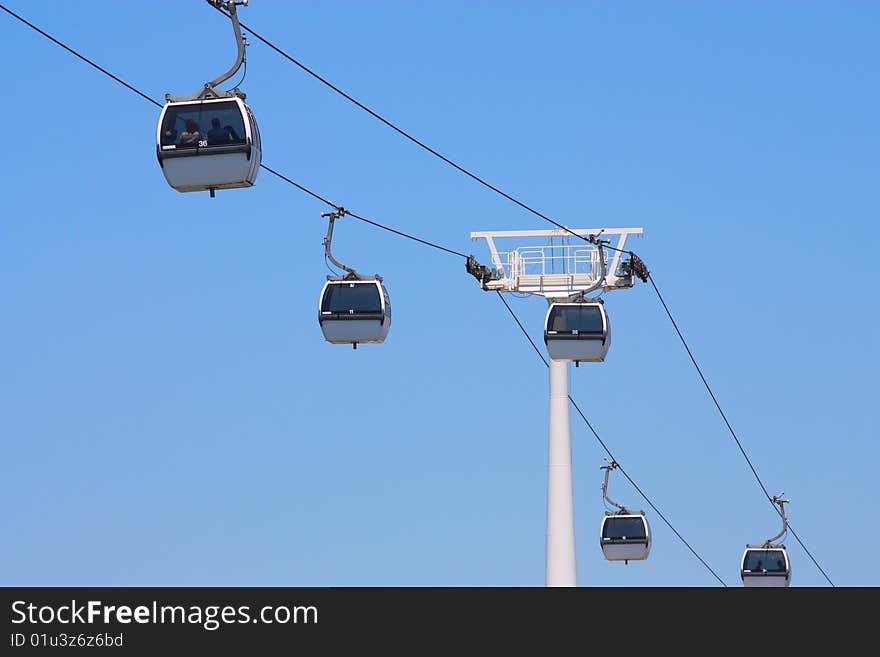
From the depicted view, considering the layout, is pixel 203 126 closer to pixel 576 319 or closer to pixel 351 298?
pixel 351 298

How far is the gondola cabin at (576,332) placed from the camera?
33.7 meters

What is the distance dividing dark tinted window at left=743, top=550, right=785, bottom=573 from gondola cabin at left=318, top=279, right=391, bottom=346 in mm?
25899

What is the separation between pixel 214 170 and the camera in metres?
19.2

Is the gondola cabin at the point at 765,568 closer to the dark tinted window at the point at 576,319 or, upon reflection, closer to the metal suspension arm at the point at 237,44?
the dark tinted window at the point at 576,319

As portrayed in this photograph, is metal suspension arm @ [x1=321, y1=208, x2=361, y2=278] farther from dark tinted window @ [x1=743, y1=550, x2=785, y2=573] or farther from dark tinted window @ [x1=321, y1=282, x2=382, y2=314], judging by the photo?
dark tinted window @ [x1=743, y1=550, x2=785, y2=573]

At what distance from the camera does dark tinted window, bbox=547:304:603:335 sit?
111 feet

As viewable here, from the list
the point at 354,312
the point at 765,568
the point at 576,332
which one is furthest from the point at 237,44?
the point at 765,568

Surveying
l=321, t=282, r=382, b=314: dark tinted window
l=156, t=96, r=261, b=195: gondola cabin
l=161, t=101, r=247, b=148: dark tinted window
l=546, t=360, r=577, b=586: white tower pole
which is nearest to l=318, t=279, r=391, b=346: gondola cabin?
l=321, t=282, r=382, b=314: dark tinted window

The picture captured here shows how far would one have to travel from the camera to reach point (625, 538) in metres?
47.7

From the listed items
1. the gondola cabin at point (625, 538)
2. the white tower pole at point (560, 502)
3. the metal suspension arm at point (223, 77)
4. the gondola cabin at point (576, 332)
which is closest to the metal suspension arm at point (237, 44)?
the metal suspension arm at point (223, 77)

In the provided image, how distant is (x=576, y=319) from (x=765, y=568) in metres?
19.5

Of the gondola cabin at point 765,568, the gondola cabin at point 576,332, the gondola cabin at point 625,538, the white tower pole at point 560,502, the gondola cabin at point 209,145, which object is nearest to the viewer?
the gondola cabin at point 209,145
